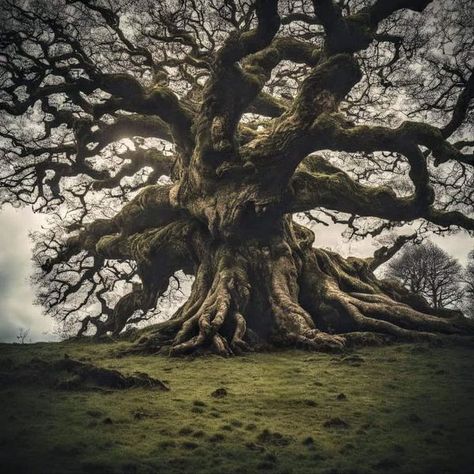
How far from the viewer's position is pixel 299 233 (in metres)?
14.1

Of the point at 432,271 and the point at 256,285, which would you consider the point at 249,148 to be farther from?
the point at 432,271

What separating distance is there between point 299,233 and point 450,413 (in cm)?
943

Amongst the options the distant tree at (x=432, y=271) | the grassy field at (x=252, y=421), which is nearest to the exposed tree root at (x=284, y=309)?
the grassy field at (x=252, y=421)

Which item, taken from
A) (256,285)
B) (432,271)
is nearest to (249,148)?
(256,285)

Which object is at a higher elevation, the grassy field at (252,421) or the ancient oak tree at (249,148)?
the ancient oak tree at (249,148)

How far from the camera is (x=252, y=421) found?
4789 mm

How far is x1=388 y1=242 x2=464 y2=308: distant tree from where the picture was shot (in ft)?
87.7

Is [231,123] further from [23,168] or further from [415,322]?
[23,168]

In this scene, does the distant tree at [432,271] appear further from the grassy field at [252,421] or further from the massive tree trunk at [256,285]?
the grassy field at [252,421]

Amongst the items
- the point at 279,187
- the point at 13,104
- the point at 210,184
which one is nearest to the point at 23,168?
the point at 13,104

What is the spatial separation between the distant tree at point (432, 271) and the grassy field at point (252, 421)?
21.0 metres

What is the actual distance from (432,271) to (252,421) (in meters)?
25.4

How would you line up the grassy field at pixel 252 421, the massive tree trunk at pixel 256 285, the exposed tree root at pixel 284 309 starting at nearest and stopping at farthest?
1. the grassy field at pixel 252 421
2. the exposed tree root at pixel 284 309
3. the massive tree trunk at pixel 256 285

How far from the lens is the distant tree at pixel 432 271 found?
26.7 m
